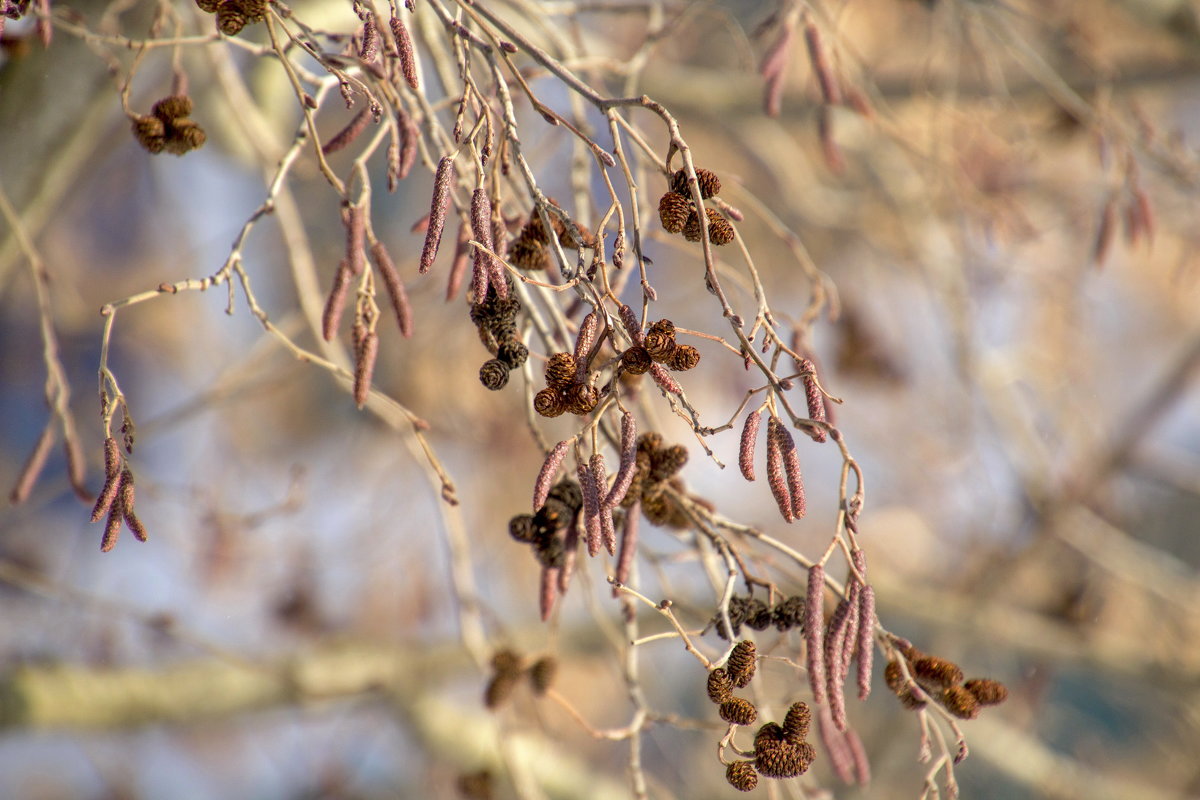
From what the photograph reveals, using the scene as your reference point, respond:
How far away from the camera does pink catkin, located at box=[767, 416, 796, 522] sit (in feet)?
2.42

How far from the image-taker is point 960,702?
34.5 inches

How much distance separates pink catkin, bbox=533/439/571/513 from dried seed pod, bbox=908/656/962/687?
42cm

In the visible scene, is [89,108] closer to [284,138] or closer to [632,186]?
[632,186]

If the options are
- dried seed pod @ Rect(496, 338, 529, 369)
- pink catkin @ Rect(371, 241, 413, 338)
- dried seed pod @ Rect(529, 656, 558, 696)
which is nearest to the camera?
dried seed pod @ Rect(496, 338, 529, 369)

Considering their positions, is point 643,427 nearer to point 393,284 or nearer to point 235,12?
point 393,284

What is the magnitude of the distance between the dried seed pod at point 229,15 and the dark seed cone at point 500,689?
2.67 ft

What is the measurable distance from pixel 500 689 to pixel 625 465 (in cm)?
60

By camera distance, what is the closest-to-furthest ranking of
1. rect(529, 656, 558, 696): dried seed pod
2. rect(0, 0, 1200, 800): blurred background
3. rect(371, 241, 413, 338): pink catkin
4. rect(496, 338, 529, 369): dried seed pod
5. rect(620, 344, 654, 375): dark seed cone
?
rect(620, 344, 654, 375): dark seed cone < rect(496, 338, 529, 369): dried seed pod < rect(371, 241, 413, 338): pink catkin < rect(529, 656, 558, 696): dried seed pod < rect(0, 0, 1200, 800): blurred background

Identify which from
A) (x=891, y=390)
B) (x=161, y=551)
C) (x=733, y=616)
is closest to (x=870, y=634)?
(x=733, y=616)

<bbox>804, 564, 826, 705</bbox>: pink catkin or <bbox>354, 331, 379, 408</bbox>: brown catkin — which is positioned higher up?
<bbox>354, 331, 379, 408</bbox>: brown catkin

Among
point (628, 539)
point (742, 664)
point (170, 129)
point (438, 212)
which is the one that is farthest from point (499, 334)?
point (170, 129)

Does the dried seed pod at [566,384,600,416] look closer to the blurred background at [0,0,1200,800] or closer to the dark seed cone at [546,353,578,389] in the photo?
the dark seed cone at [546,353,578,389]

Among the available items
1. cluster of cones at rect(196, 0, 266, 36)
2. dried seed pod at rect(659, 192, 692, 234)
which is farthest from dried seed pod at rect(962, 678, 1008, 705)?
cluster of cones at rect(196, 0, 266, 36)

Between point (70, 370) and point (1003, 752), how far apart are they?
3.40 metres
